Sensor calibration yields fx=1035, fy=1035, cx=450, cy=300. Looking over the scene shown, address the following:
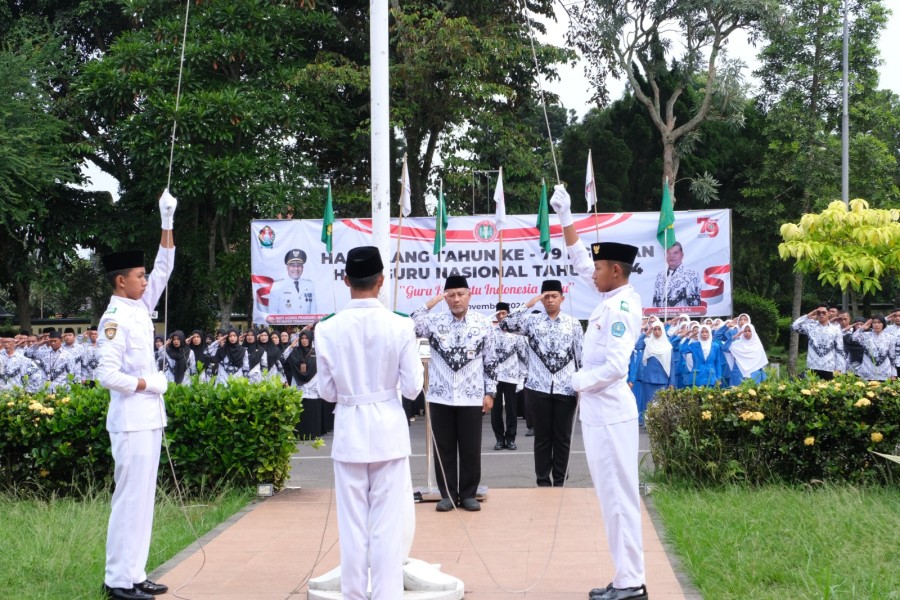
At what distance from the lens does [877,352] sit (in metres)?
17.4

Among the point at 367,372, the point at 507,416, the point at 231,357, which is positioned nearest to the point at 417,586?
the point at 367,372

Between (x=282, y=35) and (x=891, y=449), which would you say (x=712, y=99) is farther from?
(x=891, y=449)

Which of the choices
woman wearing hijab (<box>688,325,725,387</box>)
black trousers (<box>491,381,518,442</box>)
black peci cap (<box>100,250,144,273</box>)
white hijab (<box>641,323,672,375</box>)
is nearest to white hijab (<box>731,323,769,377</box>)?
woman wearing hijab (<box>688,325,725,387</box>)

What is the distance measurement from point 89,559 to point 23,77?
19.1 metres

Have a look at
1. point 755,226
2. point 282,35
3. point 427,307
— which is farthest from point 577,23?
point 427,307

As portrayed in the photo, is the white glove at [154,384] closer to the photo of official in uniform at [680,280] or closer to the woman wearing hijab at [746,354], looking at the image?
the woman wearing hijab at [746,354]

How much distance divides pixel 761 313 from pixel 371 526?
30.2 m

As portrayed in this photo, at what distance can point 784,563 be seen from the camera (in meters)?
6.31

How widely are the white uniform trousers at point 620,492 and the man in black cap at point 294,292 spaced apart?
1365cm

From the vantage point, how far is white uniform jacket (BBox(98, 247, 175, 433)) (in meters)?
6.10

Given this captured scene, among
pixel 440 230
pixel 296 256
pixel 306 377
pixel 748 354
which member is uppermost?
pixel 440 230

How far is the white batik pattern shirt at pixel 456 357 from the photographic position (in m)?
8.68

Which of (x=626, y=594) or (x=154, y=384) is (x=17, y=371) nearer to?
(x=154, y=384)

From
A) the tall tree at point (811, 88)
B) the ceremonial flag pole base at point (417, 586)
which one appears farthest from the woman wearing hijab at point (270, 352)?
the tall tree at point (811, 88)
